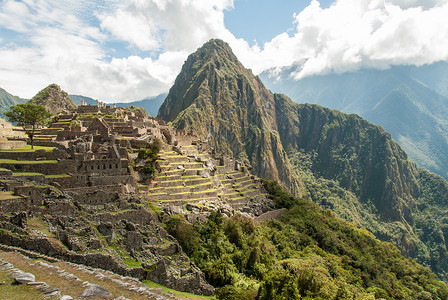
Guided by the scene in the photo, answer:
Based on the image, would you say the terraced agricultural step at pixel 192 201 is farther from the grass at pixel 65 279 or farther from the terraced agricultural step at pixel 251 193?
the grass at pixel 65 279

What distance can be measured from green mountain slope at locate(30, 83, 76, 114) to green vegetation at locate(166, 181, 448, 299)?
64.7 meters

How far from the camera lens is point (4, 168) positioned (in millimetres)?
20672

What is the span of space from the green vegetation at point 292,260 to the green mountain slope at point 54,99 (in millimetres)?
64748

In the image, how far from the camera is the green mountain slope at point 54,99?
81938 mm

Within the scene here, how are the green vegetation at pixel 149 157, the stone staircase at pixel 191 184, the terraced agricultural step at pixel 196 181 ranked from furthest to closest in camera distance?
the terraced agricultural step at pixel 196 181 → the stone staircase at pixel 191 184 → the green vegetation at pixel 149 157

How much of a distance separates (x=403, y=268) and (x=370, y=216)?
517 ft

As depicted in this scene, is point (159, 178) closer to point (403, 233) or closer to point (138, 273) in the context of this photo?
point (138, 273)

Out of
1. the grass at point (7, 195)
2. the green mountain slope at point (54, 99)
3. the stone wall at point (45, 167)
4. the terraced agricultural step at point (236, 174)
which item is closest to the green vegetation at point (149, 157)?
the stone wall at point (45, 167)

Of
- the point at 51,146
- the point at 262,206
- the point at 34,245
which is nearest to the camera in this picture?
the point at 34,245

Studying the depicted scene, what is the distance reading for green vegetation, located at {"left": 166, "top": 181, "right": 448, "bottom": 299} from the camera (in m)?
22.2

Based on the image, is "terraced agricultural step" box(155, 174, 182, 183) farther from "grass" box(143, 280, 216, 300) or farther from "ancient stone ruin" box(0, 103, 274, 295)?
"grass" box(143, 280, 216, 300)

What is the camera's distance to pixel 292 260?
1267 inches

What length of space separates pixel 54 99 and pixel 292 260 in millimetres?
82233

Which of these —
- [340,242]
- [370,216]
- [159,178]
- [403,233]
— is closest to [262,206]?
[340,242]
